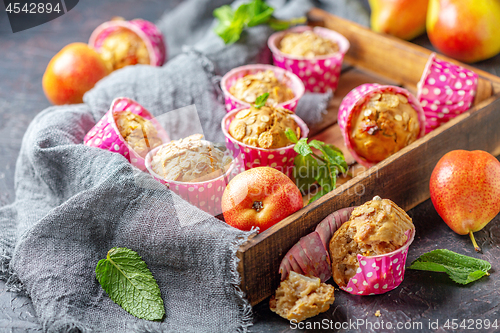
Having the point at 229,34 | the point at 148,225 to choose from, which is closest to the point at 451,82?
the point at 229,34

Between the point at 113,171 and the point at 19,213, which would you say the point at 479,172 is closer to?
the point at 113,171

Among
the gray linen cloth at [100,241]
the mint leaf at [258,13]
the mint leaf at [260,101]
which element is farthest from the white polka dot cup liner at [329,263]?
the mint leaf at [258,13]

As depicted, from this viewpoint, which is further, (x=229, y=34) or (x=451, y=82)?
(x=229, y=34)

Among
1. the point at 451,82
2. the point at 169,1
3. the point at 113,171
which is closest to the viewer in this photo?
the point at 113,171

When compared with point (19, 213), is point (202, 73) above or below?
above

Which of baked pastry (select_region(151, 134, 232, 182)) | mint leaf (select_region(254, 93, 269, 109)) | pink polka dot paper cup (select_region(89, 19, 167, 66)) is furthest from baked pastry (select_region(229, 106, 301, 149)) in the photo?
pink polka dot paper cup (select_region(89, 19, 167, 66))

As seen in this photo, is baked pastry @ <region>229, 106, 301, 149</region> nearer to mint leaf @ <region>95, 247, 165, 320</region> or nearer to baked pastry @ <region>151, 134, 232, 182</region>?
baked pastry @ <region>151, 134, 232, 182</region>

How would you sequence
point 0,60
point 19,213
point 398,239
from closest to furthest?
point 398,239
point 19,213
point 0,60

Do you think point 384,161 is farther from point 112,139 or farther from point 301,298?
point 112,139
